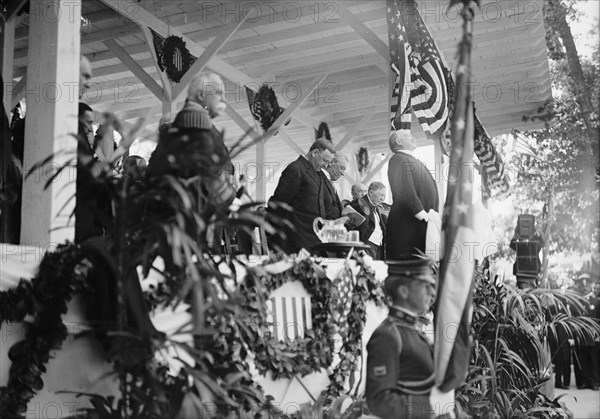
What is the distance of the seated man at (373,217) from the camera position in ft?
22.7

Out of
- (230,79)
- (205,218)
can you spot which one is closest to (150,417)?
(205,218)

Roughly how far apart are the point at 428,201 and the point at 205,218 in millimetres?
2753

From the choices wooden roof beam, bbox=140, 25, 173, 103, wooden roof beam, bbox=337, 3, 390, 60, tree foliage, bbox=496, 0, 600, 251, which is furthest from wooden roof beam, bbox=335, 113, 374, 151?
wooden roof beam, bbox=140, 25, 173, 103

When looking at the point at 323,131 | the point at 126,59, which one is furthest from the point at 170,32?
the point at 323,131

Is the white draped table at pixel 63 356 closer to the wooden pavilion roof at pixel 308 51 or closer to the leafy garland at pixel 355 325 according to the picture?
the leafy garland at pixel 355 325

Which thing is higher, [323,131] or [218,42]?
[323,131]

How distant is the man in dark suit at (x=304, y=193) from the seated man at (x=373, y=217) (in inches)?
38.1

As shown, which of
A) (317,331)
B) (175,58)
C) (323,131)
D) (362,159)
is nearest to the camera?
(317,331)

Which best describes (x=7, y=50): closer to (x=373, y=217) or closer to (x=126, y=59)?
(x=126, y=59)

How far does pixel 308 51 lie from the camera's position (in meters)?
8.90

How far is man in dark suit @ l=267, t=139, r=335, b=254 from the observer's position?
18.5 feet

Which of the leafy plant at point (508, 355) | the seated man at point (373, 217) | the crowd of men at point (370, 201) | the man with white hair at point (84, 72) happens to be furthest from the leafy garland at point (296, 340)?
the seated man at point (373, 217)

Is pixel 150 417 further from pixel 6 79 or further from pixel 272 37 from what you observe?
pixel 272 37

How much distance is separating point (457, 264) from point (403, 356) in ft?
1.28
